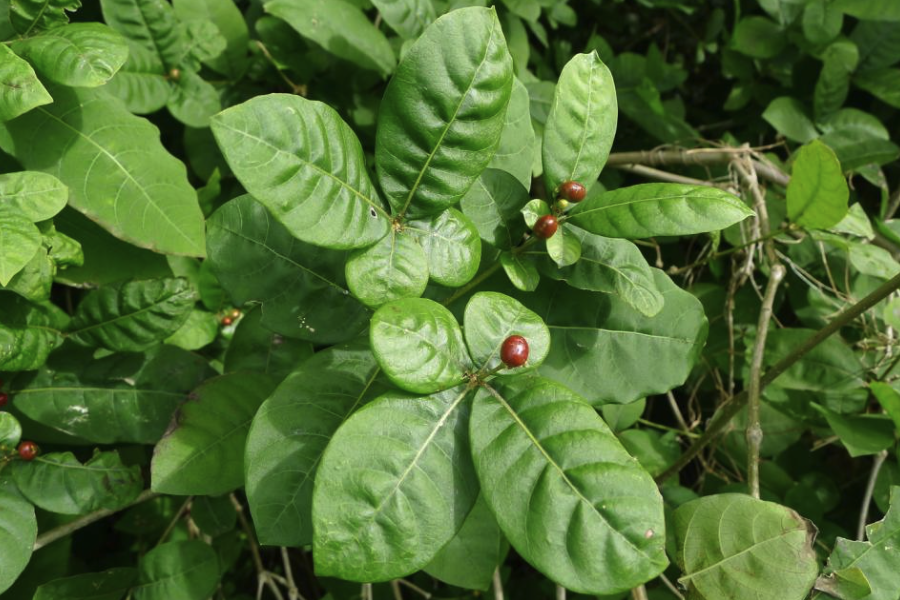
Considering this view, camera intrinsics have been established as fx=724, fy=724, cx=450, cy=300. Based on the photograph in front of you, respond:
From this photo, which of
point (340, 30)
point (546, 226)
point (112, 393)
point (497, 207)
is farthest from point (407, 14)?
point (112, 393)

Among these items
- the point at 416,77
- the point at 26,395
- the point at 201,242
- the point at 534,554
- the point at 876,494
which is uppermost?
the point at 416,77

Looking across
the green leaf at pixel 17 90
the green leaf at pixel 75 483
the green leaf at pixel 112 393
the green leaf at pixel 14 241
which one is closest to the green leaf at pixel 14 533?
the green leaf at pixel 75 483

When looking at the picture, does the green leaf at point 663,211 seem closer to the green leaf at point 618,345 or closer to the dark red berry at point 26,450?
the green leaf at point 618,345

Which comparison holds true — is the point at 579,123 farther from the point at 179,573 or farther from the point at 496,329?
the point at 179,573

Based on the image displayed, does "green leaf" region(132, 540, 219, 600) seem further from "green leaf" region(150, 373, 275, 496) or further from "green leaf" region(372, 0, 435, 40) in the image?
"green leaf" region(372, 0, 435, 40)

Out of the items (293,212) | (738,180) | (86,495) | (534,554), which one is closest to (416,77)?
(293,212)

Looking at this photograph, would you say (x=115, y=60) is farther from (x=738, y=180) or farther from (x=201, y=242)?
(x=738, y=180)
